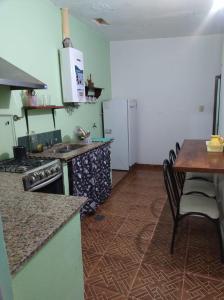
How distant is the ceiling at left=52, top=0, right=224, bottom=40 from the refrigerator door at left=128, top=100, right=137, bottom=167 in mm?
1302

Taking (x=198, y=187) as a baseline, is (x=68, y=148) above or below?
above

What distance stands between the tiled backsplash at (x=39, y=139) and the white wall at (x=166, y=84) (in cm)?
237

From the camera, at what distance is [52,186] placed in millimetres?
2316

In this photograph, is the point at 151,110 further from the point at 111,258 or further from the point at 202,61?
the point at 111,258

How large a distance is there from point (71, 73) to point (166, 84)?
2.33 m

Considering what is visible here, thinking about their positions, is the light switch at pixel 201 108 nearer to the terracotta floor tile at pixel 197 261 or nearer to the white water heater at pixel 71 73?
the white water heater at pixel 71 73

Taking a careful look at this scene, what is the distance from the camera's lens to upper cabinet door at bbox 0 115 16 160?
2266 millimetres

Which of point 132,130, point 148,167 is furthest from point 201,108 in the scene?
point 148,167

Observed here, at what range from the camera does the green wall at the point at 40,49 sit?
7.77 feet

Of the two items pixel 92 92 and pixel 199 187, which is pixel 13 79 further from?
pixel 92 92

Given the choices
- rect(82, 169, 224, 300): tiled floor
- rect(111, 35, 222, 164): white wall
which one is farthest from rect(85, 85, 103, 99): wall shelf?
rect(82, 169, 224, 300): tiled floor

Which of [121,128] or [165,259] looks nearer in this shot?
[165,259]

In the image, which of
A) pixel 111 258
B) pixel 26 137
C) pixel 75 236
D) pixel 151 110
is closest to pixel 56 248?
pixel 75 236

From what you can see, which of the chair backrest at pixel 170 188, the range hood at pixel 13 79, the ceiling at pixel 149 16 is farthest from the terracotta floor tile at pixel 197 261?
the ceiling at pixel 149 16
